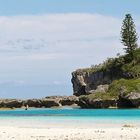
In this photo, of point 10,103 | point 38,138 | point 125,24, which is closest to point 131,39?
point 125,24

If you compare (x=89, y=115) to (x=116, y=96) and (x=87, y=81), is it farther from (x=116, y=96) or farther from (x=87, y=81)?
(x=87, y=81)

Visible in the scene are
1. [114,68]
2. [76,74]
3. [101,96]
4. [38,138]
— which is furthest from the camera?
[76,74]

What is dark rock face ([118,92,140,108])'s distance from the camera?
126 metres

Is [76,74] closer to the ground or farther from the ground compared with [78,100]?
farther from the ground

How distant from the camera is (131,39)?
16625cm

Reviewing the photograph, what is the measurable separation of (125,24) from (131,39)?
5.47 metres

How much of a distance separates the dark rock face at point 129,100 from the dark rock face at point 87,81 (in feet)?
137

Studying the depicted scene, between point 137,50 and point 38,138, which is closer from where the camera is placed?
point 38,138

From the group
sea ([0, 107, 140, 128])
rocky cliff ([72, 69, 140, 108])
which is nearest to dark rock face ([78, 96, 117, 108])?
rocky cliff ([72, 69, 140, 108])

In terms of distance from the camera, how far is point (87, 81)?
18388cm

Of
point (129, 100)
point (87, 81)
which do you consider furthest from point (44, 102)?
point (129, 100)

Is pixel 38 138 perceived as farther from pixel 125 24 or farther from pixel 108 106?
pixel 125 24

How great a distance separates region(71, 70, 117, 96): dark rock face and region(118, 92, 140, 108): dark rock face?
41820mm

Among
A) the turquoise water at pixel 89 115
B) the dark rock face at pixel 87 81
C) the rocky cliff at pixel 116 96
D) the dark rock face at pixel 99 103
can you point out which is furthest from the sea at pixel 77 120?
the dark rock face at pixel 87 81
